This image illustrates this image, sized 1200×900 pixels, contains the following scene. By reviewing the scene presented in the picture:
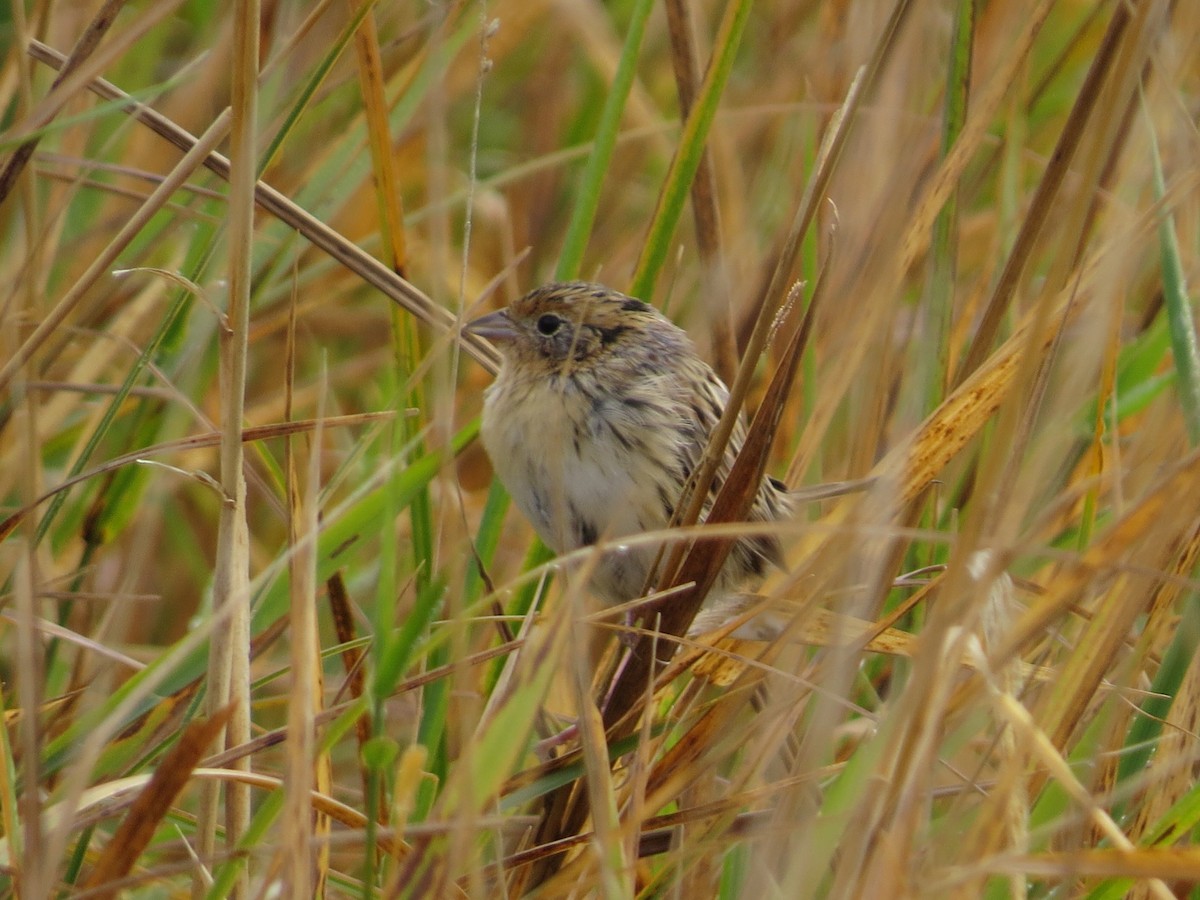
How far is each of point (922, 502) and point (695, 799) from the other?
1.76ft

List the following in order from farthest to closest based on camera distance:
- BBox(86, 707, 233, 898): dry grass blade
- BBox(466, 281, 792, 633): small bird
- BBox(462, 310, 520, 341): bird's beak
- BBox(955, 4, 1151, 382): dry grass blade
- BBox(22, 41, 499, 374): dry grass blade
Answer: BBox(462, 310, 520, 341): bird's beak, BBox(466, 281, 792, 633): small bird, BBox(22, 41, 499, 374): dry grass blade, BBox(955, 4, 1151, 382): dry grass blade, BBox(86, 707, 233, 898): dry grass blade

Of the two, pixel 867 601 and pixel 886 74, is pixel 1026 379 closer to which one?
pixel 867 601

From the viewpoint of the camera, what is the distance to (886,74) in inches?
102

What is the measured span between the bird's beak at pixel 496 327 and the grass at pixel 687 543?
332 mm

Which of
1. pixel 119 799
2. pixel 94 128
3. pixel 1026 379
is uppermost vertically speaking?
pixel 94 128

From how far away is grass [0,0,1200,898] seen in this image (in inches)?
55.2

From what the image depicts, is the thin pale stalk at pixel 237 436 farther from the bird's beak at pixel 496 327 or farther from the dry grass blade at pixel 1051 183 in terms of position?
the bird's beak at pixel 496 327

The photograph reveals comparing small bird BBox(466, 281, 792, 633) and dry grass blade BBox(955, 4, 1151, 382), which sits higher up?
dry grass blade BBox(955, 4, 1151, 382)

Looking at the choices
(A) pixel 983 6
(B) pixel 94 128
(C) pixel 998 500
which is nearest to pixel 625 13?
(A) pixel 983 6

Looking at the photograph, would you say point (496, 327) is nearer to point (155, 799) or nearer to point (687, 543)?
point (687, 543)

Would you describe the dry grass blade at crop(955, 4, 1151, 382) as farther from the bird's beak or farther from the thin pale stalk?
the bird's beak

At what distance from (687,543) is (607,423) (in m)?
0.86

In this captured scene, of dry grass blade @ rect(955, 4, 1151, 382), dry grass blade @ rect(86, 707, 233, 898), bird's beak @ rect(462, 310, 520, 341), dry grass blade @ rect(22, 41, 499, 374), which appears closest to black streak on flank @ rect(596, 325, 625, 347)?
bird's beak @ rect(462, 310, 520, 341)

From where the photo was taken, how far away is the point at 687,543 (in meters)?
1.91
